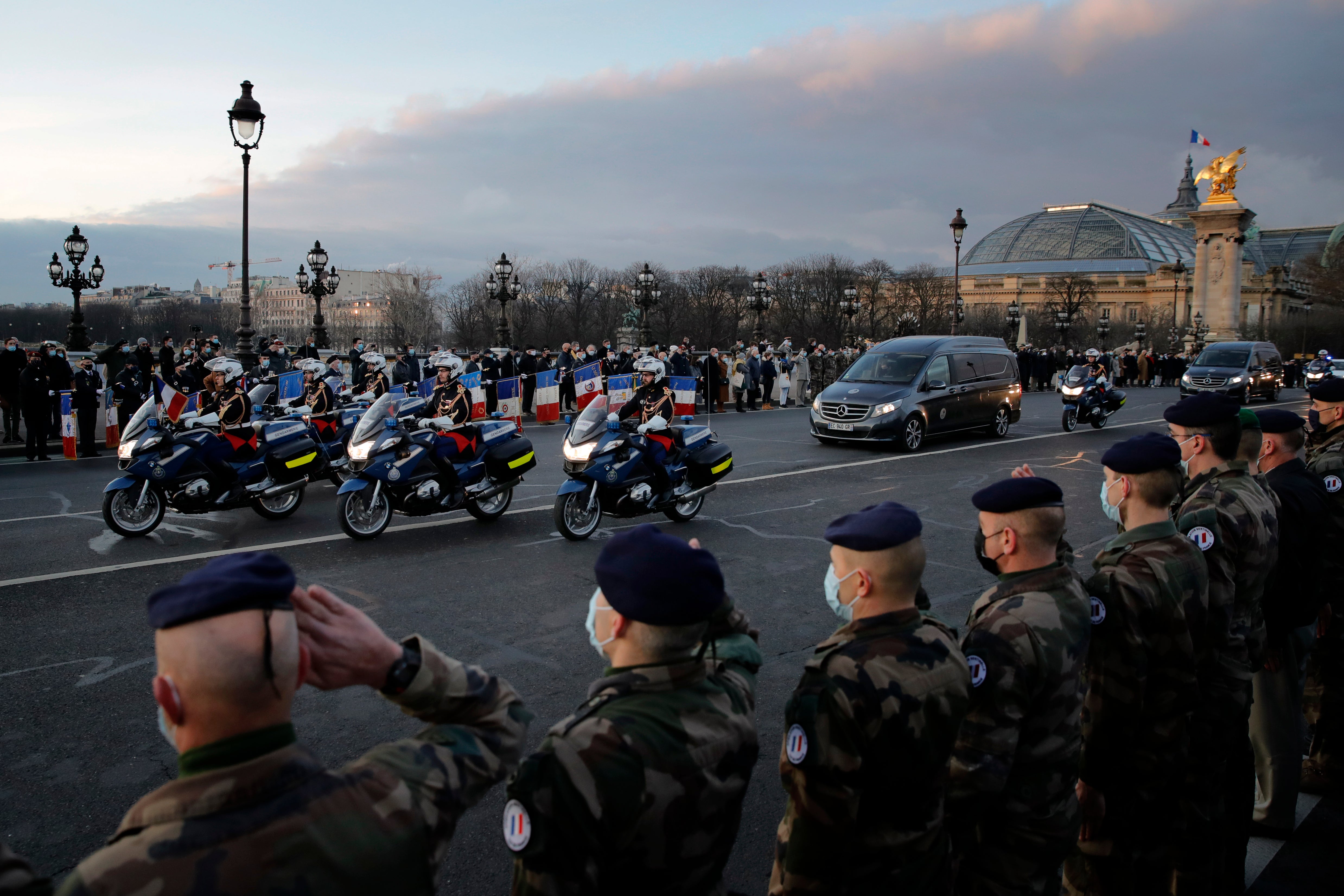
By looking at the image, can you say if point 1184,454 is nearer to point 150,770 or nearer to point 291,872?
point 291,872

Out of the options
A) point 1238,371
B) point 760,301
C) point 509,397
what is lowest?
point 509,397

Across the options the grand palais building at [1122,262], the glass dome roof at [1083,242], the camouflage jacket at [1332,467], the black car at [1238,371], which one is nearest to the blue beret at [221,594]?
the camouflage jacket at [1332,467]

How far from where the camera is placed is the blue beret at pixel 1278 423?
16.6ft

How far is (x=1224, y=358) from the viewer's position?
112 feet

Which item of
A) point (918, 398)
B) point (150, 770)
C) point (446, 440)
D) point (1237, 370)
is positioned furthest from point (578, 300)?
point (150, 770)

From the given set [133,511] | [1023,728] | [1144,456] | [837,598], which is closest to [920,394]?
[133,511]

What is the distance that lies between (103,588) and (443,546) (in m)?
3.02

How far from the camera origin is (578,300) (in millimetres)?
77625

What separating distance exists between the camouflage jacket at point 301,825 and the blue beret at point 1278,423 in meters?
4.74

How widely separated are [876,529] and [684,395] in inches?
716

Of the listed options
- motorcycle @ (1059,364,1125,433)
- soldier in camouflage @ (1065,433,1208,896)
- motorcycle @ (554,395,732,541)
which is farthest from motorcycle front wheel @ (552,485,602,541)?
motorcycle @ (1059,364,1125,433)

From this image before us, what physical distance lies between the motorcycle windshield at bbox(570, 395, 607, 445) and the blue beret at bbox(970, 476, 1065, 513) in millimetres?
7287

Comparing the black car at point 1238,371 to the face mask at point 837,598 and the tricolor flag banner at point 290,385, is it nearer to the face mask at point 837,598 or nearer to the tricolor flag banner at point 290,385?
the tricolor flag banner at point 290,385

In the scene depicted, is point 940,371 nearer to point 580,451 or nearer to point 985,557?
point 580,451
